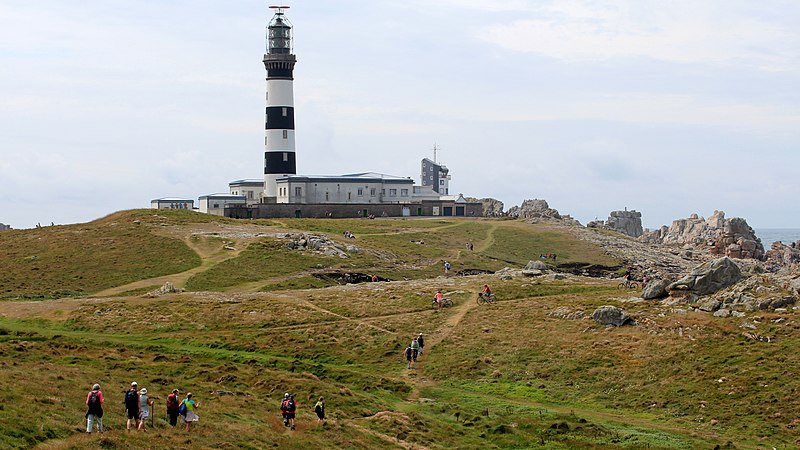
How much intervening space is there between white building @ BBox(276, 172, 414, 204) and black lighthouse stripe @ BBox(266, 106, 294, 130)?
7.37 metres

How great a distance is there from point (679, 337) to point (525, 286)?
74.7ft

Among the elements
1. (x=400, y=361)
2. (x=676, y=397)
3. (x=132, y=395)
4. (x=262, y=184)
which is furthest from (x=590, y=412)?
(x=262, y=184)

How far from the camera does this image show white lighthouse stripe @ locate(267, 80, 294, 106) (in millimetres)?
136250

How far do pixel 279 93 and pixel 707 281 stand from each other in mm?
84529

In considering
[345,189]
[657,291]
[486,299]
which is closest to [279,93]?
[345,189]

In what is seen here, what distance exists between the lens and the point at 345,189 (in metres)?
142

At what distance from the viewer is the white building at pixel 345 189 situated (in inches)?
5408

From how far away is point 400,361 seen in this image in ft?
193

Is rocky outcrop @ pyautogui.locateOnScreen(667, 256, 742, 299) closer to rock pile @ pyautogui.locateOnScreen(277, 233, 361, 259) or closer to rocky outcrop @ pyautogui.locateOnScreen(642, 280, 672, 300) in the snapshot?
rocky outcrop @ pyautogui.locateOnScreen(642, 280, 672, 300)

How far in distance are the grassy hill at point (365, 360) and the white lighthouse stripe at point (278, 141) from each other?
4565 centimetres

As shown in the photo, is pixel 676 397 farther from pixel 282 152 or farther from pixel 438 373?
pixel 282 152

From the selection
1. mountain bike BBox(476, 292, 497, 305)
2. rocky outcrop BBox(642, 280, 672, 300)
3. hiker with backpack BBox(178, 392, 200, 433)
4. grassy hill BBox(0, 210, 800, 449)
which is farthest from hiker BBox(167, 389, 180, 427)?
mountain bike BBox(476, 292, 497, 305)

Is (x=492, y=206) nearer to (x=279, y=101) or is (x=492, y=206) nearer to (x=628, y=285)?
(x=279, y=101)

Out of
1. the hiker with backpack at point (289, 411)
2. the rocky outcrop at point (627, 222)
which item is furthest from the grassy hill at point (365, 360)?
the rocky outcrop at point (627, 222)
